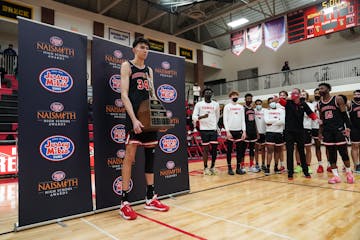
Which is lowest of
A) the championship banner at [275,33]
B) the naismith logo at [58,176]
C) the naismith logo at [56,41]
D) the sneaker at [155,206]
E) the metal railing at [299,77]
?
the sneaker at [155,206]

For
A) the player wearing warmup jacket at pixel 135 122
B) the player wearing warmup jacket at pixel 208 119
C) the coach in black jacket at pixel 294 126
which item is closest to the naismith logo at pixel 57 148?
the player wearing warmup jacket at pixel 135 122

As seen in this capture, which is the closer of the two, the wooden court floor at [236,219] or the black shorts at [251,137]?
the wooden court floor at [236,219]

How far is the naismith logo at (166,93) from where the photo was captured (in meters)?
3.52

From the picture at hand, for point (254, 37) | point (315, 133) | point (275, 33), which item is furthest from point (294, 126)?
point (254, 37)

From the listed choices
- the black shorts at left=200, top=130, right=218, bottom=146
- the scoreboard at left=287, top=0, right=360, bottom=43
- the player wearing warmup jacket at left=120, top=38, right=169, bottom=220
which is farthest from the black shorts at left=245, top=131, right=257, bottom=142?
the scoreboard at left=287, top=0, right=360, bottom=43

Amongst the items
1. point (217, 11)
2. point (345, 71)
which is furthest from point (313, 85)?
point (217, 11)

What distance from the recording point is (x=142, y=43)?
113 inches

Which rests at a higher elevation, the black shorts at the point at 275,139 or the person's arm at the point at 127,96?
the person's arm at the point at 127,96

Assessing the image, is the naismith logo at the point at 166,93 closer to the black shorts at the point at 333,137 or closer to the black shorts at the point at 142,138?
the black shorts at the point at 142,138

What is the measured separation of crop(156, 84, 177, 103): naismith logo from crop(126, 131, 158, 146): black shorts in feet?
2.51

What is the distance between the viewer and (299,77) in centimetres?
1580

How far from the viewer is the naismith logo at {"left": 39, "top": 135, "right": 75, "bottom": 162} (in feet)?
8.29

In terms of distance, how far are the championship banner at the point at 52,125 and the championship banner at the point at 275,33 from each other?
10356mm

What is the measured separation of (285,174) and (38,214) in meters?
4.40
